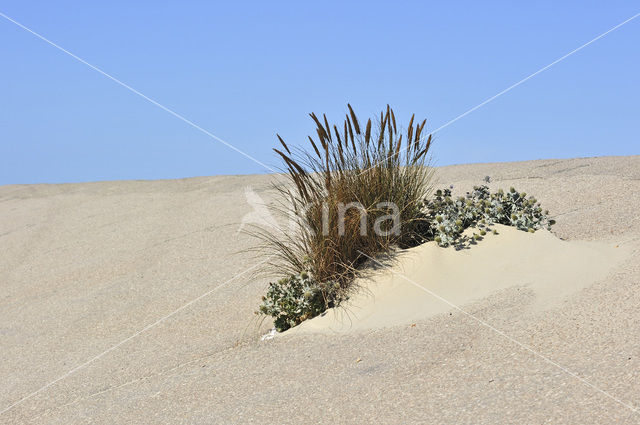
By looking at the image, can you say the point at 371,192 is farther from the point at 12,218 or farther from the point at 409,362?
the point at 12,218

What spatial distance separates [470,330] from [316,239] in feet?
3.70

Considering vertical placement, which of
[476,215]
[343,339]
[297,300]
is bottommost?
[343,339]

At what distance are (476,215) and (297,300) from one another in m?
1.41

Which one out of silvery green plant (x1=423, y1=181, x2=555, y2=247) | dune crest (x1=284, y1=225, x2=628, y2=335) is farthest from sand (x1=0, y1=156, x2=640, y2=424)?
silvery green plant (x1=423, y1=181, x2=555, y2=247)

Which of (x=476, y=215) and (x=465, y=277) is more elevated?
(x=476, y=215)

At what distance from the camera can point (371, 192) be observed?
4.13m

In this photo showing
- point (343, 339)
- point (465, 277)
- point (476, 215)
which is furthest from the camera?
point (476, 215)

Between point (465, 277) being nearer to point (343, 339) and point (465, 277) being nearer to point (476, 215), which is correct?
point (476, 215)

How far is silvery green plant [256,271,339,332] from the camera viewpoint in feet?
13.2

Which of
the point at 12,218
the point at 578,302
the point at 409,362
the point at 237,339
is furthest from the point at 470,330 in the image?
the point at 12,218

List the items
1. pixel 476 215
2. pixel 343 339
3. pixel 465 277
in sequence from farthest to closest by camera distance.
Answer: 1. pixel 476 215
2. pixel 465 277
3. pixel 343 339

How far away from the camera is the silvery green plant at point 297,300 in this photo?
4.03m

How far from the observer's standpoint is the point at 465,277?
13.0 feet

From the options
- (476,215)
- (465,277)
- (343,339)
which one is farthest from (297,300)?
(476,215)
